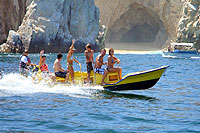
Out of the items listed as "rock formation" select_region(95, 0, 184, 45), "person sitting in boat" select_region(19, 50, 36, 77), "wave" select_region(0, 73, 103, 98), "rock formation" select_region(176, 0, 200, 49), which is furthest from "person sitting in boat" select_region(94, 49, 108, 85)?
"rock formation" select_region(95, 0, 184, 45)

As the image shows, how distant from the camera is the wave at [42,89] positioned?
48.6 feet

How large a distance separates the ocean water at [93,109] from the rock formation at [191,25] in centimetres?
5504

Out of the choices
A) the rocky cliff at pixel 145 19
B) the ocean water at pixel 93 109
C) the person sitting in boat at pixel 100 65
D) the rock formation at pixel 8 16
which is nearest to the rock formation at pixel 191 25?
the rocky cliff at pixel 145 19

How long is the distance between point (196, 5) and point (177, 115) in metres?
65.1

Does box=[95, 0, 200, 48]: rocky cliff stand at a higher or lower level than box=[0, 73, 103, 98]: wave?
higher

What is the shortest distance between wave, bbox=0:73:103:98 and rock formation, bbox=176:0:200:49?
189 feet

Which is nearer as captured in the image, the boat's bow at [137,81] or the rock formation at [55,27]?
the boat's bow at [137,81]

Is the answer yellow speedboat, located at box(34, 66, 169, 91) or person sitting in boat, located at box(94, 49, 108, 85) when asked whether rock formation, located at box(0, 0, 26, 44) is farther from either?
person sitting in boat, located at box(94, 49, 108, 85)

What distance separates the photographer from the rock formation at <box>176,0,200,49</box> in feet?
229

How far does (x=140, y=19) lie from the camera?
3688 inches

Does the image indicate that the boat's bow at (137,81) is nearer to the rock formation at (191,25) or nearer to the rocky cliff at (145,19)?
the rock formation at (191,25)

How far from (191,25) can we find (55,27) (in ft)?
95.6

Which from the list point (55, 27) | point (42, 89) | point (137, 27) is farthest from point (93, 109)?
point (137, 27)

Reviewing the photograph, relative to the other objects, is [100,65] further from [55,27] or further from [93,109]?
[55,27]
